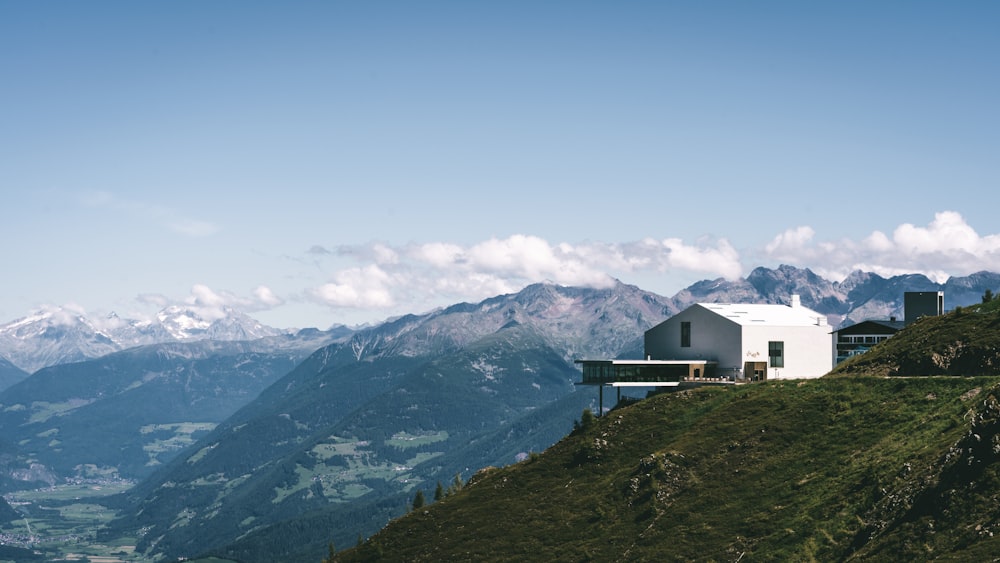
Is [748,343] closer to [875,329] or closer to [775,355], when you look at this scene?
[775,355]

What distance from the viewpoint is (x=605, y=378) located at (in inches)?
5379

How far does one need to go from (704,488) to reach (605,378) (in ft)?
146

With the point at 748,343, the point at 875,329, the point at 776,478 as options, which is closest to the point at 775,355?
the point at 748,343

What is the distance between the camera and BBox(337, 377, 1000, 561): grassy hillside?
6856 cm

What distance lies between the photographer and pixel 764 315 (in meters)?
140

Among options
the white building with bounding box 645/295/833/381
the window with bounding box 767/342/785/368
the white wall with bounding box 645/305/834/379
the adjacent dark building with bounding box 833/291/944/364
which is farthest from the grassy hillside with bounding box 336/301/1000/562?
the adjacent dark building with bounding box 833/291/944/364

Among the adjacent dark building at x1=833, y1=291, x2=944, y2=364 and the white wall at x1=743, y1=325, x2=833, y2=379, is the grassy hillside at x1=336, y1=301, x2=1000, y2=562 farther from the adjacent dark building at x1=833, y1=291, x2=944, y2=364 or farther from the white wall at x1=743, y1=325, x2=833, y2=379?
the adjacent dark building at x1=833, y1=291, x2=944, y2=364

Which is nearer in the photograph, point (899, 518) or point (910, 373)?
point (899, 518)

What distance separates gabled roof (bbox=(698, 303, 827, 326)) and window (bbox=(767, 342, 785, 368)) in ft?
9.25

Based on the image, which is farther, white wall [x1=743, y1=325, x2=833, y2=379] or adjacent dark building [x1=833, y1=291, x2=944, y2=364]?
adjacent dark building [x1=833, y1=291, x2=944, y2=364]

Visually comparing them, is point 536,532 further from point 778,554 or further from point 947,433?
point 947,433

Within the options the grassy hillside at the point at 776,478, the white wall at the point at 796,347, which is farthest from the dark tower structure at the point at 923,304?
the grassy hillside at the point at 776,478

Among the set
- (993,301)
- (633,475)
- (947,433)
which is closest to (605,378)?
(633,475)

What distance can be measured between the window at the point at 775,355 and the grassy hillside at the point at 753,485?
55.4ft
